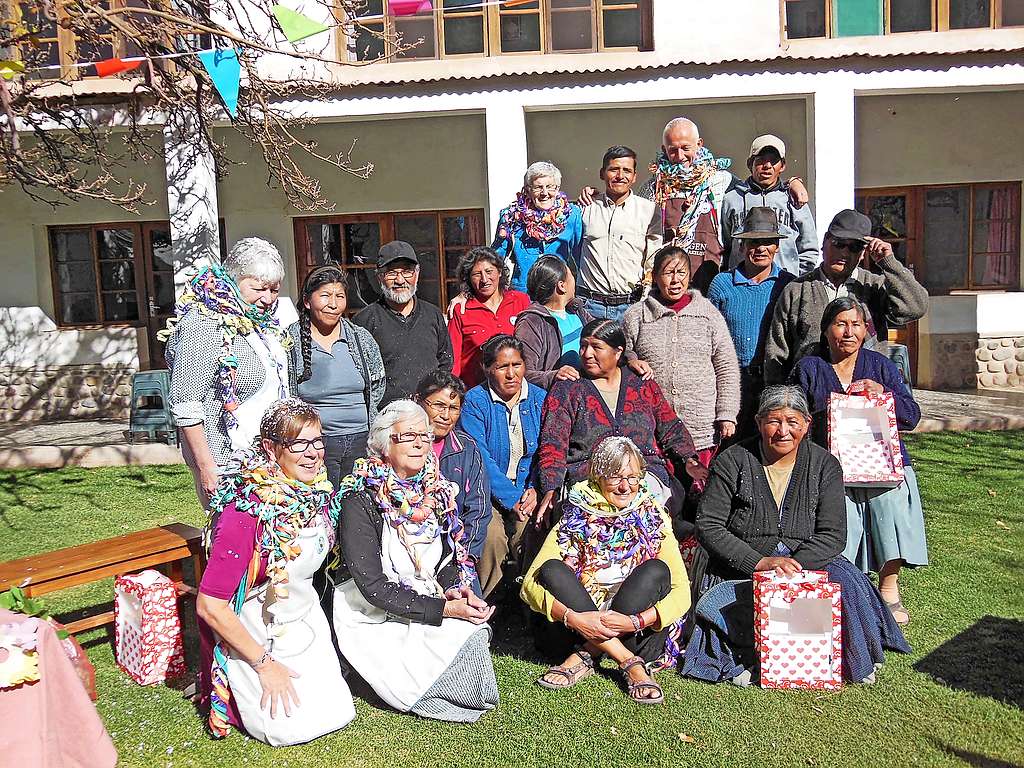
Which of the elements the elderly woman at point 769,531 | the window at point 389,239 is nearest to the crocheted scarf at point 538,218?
the elderly woman at point 769,531

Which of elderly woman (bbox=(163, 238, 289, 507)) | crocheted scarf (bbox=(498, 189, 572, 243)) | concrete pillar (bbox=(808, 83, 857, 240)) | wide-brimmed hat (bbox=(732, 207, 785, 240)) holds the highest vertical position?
concrete pillar (bbox=(808, 83, 857, 240))

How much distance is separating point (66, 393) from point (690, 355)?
30.1 feet

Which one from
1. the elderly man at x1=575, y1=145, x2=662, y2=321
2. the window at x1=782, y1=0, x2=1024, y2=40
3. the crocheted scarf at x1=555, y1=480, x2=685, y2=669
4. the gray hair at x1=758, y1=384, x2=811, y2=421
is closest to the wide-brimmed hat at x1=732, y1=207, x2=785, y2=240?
the elderly man at x1=575, y1=145, x2=662, y2=321

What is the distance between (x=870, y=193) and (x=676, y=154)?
6.55m

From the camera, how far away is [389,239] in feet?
39.2

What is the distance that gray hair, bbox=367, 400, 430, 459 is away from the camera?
12.8 ft

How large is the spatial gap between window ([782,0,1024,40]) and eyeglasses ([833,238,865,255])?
18.1ft

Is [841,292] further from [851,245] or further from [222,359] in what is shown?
[222,359]

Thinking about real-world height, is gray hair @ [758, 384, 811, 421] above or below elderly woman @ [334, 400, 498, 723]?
above

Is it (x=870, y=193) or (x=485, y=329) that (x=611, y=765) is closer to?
(x=485, y=329)

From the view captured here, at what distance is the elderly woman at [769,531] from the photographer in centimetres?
410

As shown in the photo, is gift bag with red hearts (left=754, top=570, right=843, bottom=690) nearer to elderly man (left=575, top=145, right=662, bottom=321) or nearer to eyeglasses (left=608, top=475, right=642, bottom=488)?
eyeglasses (left=608, top=475, right=642, bottom=488)

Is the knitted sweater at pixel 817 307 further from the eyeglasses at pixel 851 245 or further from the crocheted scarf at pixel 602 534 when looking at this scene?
the crocheted scarf at pixel 602 534

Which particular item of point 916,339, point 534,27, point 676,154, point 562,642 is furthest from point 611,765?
point 916,339
